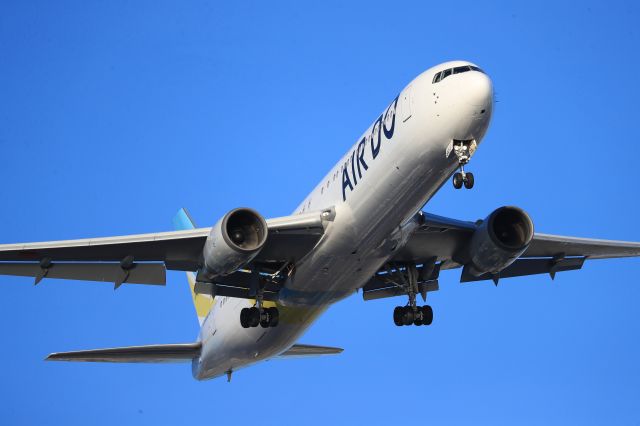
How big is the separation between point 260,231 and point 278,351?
6694 mm

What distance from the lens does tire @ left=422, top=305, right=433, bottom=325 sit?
2930 cm

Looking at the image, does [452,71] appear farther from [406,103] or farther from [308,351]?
[308,351]

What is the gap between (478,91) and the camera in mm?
22141

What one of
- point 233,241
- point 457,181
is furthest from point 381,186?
point 233,241

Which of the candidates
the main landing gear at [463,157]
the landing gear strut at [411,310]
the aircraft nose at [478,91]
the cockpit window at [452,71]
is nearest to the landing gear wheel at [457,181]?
the main landing gear at [463,157]

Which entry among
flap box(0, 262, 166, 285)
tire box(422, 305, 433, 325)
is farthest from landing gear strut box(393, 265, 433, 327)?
flap box(0, 262, 166, 285)

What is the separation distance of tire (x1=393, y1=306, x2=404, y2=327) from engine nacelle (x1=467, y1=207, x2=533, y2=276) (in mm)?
2712

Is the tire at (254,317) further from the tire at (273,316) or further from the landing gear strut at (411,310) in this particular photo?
the landing gear strut at (411,310)

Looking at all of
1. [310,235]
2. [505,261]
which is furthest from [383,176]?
[505,261]

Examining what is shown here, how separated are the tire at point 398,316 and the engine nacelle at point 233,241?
6105 millimetres

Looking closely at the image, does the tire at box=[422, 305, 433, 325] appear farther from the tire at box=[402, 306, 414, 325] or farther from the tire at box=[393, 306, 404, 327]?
the tire at box=[393, 306, 404, 327]

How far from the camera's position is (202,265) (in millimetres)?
26828

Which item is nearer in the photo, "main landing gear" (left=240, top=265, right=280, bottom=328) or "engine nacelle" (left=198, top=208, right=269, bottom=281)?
"engine nacelle" (left=198, top=208, right=269, bottom=281)

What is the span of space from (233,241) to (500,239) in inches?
304
